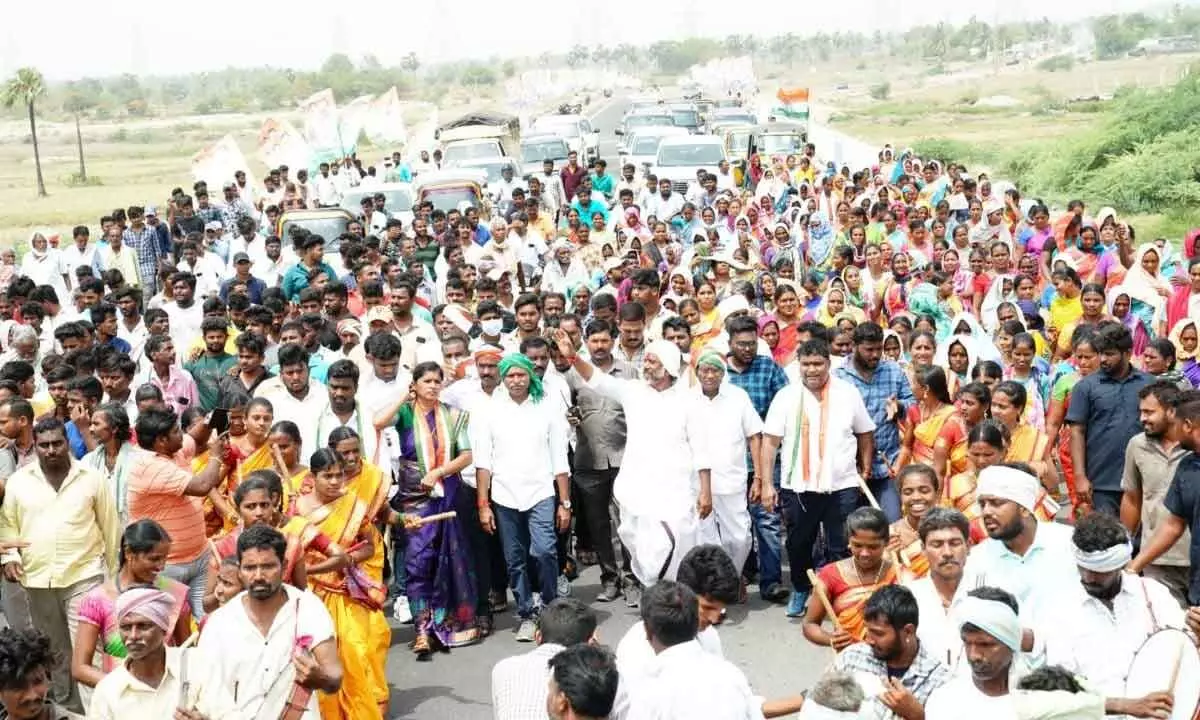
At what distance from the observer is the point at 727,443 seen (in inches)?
336

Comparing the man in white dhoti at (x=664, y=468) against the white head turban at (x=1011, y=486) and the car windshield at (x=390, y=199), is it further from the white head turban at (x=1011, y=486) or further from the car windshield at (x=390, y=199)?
the car windshield at (x=390, y=199)

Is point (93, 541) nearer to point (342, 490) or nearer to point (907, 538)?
point (342, 490)

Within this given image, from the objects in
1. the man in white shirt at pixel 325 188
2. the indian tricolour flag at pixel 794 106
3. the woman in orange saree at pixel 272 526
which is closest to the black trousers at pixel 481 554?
the woman in orange saree at pixel 272 526

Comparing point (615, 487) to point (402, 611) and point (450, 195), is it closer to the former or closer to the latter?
point (402, 611)

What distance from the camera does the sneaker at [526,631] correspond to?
8289 millimetres

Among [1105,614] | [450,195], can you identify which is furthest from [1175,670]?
[450,195]

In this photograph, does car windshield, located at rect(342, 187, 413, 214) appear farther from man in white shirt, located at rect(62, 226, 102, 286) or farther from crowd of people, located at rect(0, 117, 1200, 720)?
crowd of people, located at rect(0, 117, 1200, 720)

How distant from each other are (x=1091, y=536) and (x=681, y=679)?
5.20ft

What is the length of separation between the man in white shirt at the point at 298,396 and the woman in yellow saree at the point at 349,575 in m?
1.17

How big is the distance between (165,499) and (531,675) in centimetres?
282

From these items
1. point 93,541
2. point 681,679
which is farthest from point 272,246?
point 681,679

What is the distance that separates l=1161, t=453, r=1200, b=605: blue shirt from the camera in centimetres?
633

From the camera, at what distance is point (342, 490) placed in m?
6.79

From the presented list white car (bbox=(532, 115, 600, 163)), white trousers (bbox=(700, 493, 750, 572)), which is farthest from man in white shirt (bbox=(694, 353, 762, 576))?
white car (bbox=(532, 115, 600, 163))
